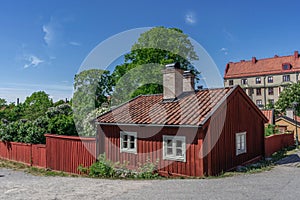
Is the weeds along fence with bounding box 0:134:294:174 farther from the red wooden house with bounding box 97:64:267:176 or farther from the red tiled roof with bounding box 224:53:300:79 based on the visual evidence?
the red tiled roof with bounding box 224:53:300:79

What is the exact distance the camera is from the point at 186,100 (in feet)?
45.5

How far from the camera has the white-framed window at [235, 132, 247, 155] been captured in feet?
43.1

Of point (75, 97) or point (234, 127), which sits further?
point (75, 97)

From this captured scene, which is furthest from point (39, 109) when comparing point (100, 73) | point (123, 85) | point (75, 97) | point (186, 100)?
point (186, 100)

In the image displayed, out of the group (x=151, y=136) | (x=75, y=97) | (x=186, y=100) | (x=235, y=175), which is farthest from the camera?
(x=75, y=97)

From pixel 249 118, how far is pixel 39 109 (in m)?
28.3

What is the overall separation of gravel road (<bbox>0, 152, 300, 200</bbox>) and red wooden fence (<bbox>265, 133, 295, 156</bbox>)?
6.99 metres

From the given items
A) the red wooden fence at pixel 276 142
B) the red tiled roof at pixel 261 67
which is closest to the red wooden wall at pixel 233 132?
the red wooden fence at pixel 276 142

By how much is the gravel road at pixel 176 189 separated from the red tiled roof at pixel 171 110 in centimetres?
286

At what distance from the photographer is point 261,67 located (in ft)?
202

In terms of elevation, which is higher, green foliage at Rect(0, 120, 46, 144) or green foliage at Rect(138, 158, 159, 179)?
green foliage at Rect(0, 120, 46, 144)

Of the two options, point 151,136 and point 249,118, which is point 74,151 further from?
point 249,118

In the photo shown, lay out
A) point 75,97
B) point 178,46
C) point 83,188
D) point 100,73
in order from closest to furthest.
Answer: point 83,188 < point 178,46 < point 75,97 < point 100,73

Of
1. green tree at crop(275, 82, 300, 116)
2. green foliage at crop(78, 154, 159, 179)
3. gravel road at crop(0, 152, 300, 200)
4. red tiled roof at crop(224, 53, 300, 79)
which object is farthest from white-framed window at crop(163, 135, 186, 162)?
red tiled roof at crop(224, 53, 300, 79)
